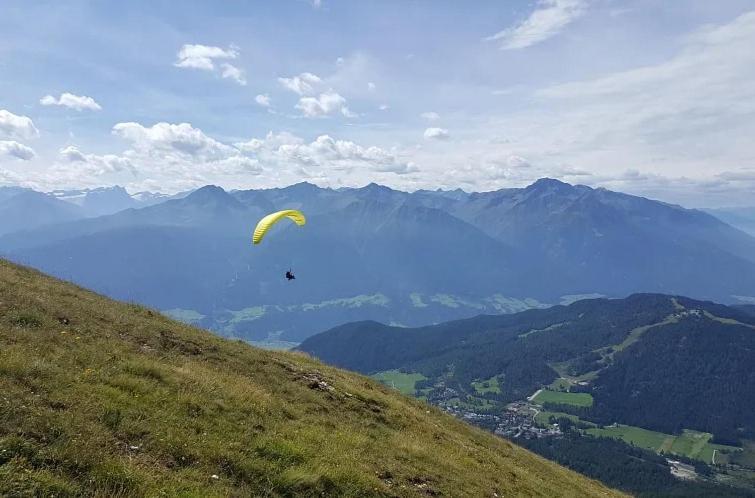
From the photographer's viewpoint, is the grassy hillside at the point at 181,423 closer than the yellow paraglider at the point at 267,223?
Yes

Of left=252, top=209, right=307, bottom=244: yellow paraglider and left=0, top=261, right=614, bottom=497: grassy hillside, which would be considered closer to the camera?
left=0, top=261, right=614, bottom=497: grassy hillside

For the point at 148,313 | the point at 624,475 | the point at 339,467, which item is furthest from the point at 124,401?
the point at 624,475

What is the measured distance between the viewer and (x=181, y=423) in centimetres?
1405

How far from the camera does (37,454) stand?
33.6ft

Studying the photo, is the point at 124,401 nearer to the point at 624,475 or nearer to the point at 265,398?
the point at 265,398

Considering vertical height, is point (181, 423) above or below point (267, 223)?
below

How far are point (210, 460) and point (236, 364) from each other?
10.4m

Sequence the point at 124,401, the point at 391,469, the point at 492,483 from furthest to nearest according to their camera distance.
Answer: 1. the point at 492,483
2. the point at 391,469
3. the point at 124,401

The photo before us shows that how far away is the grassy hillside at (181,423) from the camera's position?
35.5 feet

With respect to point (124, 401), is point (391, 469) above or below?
below

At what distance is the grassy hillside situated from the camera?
10.8 meters

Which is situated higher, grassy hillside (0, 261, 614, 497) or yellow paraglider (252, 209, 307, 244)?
yellow paraglider (252, 209, 307, 244)

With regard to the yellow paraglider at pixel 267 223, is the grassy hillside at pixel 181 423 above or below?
below

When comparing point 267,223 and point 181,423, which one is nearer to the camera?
point 181,423
